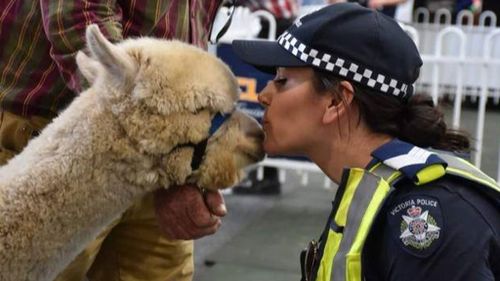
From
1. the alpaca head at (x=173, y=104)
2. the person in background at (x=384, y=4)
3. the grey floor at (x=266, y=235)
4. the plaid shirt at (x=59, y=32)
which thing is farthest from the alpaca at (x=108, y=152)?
the person in background at (x=384, y=4)

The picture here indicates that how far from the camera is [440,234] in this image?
156 cm

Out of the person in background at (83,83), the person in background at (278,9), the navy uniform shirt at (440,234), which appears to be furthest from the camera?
the person in background at (278,9)

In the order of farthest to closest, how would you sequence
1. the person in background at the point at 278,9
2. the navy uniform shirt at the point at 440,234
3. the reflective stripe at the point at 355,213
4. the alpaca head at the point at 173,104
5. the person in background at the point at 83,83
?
the person in background at the point at 278,9 < the person in background at the point at 83,83 < the alpaca head at the point at 173,104 < the reflective stripe at the point at 355,213 < the navy uniform shirt at the point at 440,234

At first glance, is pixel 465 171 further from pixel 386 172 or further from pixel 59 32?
pixel 59 32

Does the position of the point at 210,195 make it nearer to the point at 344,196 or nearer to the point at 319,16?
the point at 344,196

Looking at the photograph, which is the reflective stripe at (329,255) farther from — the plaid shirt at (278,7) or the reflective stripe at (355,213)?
the plaid shirt at (278,7)

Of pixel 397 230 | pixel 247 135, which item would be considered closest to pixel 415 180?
pixel 397 230

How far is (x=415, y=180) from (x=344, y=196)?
7.6 inches

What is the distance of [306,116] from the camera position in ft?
6.12

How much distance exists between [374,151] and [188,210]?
49 cm

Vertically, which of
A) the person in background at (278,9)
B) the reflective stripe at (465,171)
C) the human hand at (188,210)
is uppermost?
the reflective stripe at (465,171)

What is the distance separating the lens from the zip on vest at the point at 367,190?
5.40ft

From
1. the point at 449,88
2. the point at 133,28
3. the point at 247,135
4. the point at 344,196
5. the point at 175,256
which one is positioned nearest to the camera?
the point at 344,196

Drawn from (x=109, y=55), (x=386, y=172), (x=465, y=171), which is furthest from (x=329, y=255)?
(x=109, y=55)
